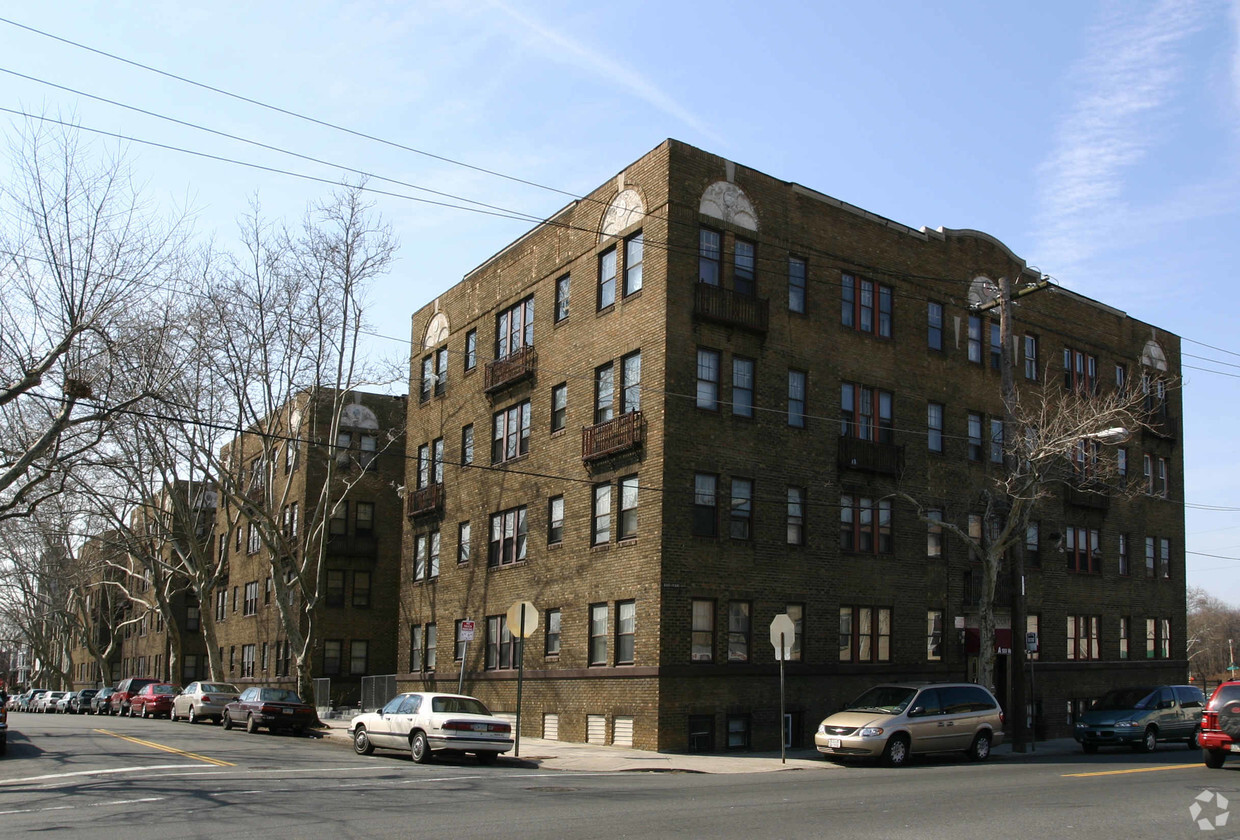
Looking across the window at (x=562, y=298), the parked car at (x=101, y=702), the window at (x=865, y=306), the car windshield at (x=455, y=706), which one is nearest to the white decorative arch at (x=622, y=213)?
the window at (x=562, y=298)

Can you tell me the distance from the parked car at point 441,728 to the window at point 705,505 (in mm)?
7307

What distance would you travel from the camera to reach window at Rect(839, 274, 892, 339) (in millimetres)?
31781

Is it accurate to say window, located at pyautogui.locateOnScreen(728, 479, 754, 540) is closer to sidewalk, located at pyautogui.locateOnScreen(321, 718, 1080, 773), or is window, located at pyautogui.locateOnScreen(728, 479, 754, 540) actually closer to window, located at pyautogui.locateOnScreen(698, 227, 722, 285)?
window, located at pyautogui.locateOnScreen(698, 227, 722, 285)

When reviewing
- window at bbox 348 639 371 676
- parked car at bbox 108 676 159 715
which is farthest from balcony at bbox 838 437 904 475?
parked car at bbox 108 676 159 715

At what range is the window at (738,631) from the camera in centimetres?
2777

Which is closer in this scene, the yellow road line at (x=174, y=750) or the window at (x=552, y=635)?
the yellow road line at (x=174, y=750)

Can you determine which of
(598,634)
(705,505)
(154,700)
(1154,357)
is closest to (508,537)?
(598,634)

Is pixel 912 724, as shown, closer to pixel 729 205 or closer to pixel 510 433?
pixel 729 205

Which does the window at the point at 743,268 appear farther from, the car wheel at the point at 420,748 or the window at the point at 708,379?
the car wheel at the point at 420,748

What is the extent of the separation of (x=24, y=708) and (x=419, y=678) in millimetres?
51300

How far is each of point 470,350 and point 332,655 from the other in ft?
56.9

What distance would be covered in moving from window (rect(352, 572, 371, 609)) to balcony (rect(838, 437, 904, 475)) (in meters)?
25.9

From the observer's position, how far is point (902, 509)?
3219 cm

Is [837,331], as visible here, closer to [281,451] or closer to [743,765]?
[743,765]
